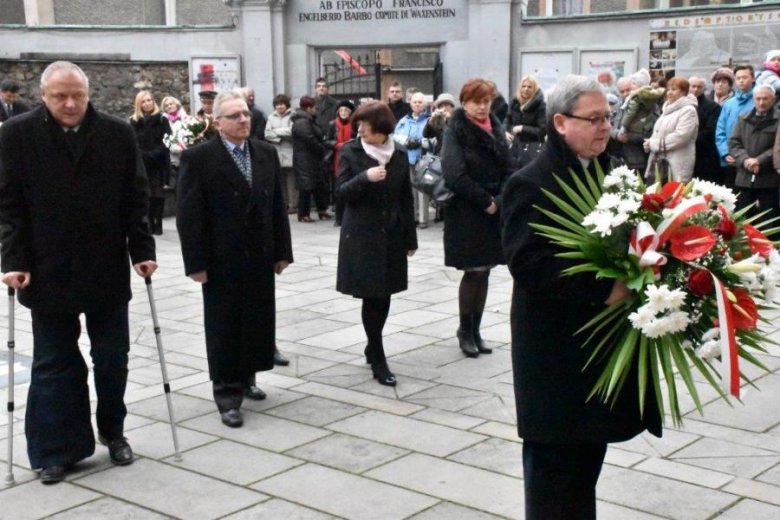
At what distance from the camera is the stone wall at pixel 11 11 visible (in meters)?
29.2

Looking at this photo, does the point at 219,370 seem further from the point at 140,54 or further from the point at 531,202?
the point at 140,54

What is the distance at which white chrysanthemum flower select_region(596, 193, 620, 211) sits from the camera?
3393mm

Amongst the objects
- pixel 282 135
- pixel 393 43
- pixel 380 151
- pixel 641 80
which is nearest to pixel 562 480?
pixel 380 151

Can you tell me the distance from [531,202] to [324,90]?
499 inches

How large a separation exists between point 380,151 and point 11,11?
2541 centimetres

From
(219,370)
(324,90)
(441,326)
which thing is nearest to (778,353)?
(441,326)

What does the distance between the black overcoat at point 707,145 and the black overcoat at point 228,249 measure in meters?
6.93

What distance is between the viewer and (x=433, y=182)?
7500 mm

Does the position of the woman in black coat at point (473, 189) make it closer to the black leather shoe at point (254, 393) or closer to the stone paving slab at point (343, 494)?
the black leather shoe at point (254, 393)

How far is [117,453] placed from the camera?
17.5ft

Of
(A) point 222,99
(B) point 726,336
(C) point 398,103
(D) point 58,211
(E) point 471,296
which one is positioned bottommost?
(E) point 471,296

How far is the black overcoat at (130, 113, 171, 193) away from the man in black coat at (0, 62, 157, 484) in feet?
27.9

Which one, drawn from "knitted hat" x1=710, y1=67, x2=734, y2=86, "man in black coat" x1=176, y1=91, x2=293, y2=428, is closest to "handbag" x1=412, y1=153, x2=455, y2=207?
"man in black coat" x1=176, y1=91, x2=293, y2=428

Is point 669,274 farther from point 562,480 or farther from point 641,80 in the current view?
point 641,80
